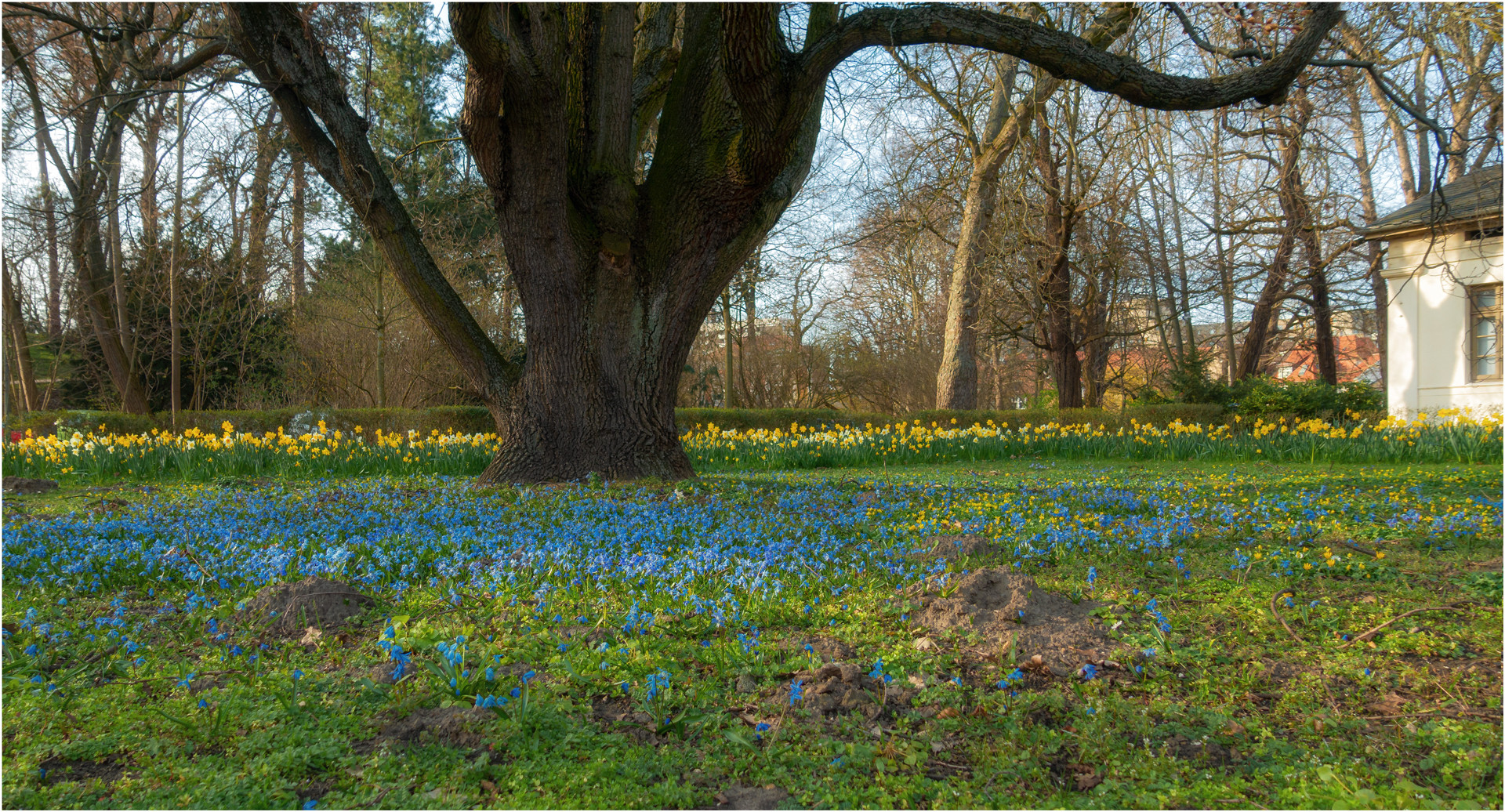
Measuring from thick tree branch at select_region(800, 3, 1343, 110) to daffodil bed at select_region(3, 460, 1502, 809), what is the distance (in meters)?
2.98

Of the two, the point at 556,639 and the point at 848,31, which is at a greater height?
the point at 848,31

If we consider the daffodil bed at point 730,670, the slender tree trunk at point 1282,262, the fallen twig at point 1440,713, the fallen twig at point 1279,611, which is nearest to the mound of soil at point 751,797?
the daffodil bed at point 730,670

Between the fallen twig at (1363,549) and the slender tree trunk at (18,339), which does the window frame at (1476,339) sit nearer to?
the fallen twig at (1363,549)

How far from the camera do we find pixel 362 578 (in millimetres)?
3178

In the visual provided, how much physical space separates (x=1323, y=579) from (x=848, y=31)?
13.9 feet

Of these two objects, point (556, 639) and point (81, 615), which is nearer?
point (556, 639)

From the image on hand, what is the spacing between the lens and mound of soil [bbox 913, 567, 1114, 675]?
2.42m

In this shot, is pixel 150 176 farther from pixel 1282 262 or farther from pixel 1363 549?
pixel 1282 262

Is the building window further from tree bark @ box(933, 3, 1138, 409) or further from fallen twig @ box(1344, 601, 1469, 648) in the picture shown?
fallen twig @ box(1344, 601, 1469, 648)

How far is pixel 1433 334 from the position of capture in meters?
14.1

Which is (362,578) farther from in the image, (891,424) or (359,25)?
(891,424)

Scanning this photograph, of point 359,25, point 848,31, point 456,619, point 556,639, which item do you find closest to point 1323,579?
point 556,639

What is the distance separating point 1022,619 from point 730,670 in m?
1.01

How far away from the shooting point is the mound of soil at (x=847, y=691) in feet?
6.92
